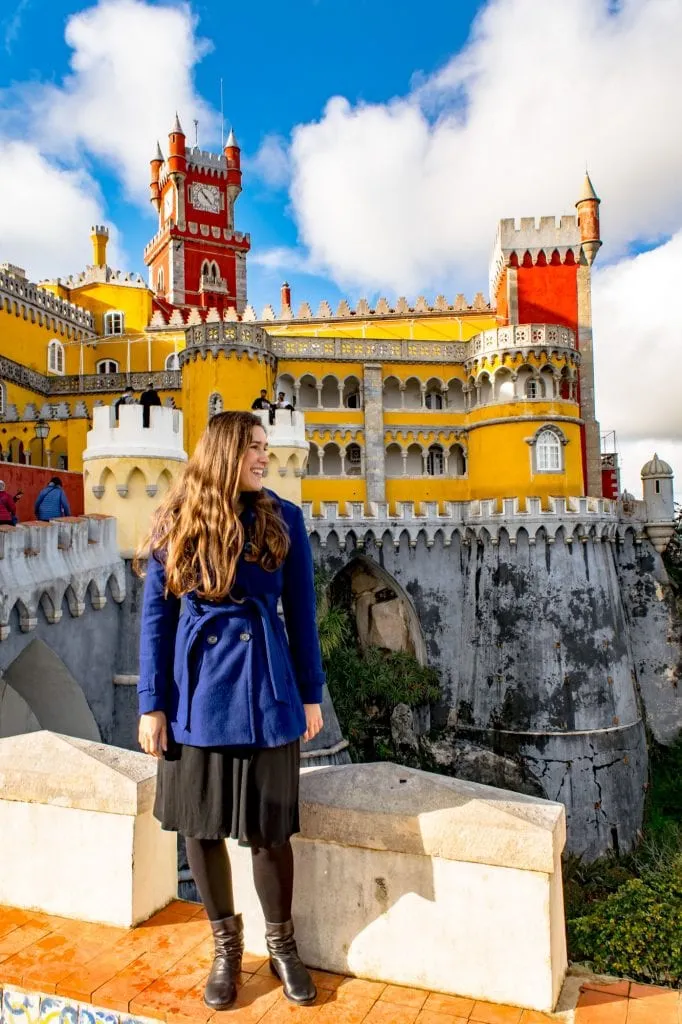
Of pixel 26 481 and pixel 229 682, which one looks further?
pixel 26 481

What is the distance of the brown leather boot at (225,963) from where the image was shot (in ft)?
11.2

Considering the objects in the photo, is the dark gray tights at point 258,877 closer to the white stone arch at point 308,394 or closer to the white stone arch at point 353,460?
the white stone arch at point 353,460

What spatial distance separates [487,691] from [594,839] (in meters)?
5.56

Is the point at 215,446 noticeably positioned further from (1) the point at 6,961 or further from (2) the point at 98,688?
(2) the point at 98,688

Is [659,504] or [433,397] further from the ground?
[433,397]

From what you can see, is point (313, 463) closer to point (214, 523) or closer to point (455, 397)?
point (455, 397)

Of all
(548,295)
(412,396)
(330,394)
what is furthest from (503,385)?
(330,394)

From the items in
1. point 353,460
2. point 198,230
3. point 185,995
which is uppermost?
point 198,230

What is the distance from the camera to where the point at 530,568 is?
25.4 meters

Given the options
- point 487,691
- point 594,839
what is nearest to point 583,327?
point 487,691

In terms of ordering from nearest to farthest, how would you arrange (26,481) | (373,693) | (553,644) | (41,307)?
(26,481) → (553,644) → (373,693) → (41,307)

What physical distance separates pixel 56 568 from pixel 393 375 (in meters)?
22.3

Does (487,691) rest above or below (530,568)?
below

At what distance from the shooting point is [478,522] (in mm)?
26547
